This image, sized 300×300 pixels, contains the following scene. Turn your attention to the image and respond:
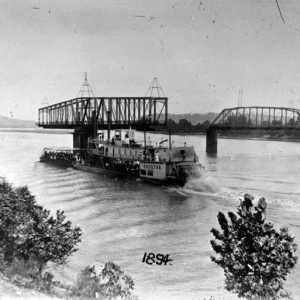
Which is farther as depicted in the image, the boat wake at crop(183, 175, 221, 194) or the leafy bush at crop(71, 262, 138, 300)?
the boat wake at crop(183, 175, 221, 194)

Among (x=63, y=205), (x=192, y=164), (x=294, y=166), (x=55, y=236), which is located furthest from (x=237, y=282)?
(x=294, y=166)

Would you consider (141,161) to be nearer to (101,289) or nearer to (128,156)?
(128,156)

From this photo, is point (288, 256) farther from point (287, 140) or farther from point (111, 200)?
point (287, 140)

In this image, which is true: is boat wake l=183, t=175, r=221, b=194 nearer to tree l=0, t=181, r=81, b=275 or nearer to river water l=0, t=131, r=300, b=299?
river water l=0, t=131, r=300, b=299

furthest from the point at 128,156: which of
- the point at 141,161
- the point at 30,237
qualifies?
the point at 30,237

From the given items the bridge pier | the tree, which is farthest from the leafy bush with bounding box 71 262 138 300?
the bridge pier
